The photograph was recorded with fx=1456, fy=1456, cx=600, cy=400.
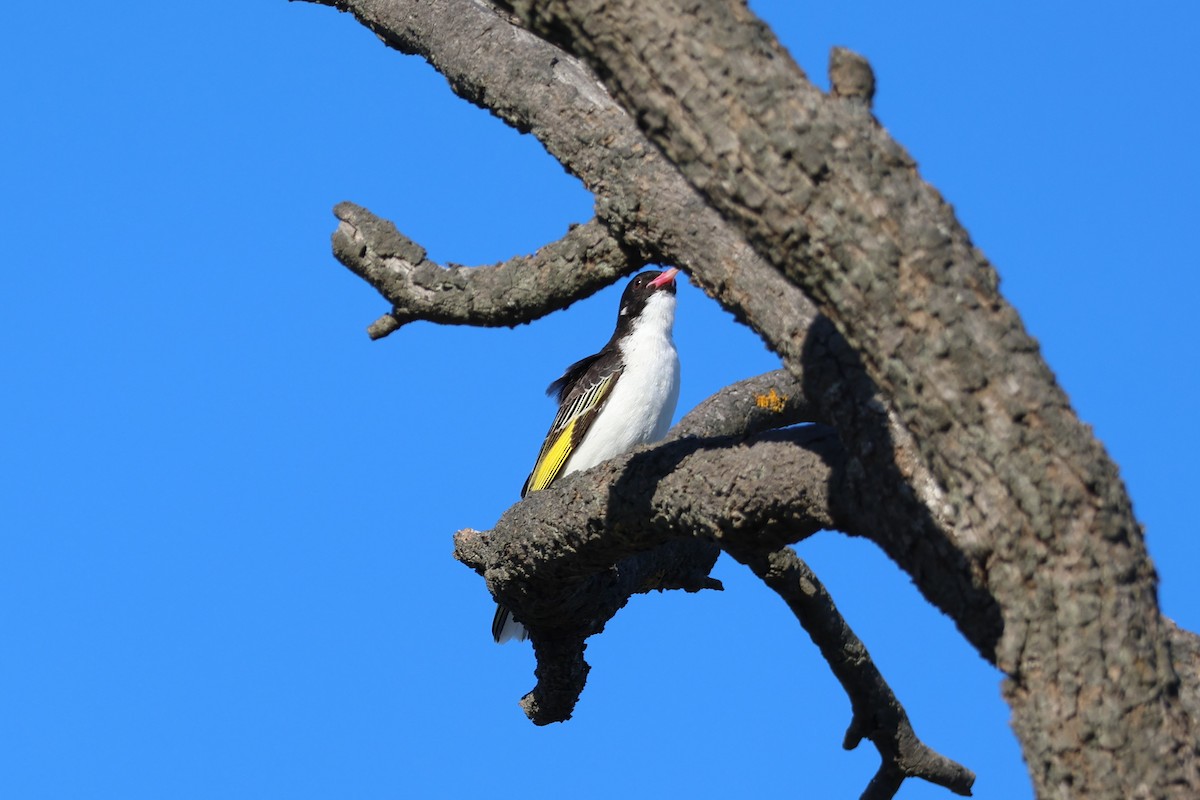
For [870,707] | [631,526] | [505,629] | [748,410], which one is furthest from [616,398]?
[631,526]

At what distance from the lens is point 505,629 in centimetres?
762

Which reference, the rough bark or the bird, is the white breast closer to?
the bird

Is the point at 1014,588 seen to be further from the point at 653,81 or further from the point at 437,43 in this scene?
the point at 437,43

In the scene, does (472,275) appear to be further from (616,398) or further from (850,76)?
(616,398)

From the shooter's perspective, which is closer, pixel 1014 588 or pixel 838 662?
pixel 1014 588

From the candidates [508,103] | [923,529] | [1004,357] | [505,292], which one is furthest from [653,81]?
[508,103]

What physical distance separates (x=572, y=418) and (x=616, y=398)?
0.28 metres

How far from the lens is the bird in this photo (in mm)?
8469

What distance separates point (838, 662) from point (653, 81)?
379 centimetres

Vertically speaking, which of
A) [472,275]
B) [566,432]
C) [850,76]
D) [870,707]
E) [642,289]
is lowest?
[850,76]

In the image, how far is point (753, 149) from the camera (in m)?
2.94

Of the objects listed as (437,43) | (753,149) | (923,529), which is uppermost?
(437,43)

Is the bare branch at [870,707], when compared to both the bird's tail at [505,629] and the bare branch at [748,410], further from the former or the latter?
the bird's tail at [505,629]

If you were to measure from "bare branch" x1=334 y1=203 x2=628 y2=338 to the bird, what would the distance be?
3328mm
